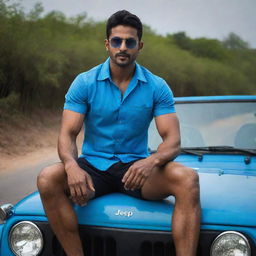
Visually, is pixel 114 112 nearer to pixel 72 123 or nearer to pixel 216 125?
pixel 72 123

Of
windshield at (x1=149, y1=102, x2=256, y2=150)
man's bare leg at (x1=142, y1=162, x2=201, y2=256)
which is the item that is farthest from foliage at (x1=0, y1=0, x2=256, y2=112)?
man's bare leg at (x1=142, y1=162, x2=201, y2=256)

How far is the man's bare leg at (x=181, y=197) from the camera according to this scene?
222 cm

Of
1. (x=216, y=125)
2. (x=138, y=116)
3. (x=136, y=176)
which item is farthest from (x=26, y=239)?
(x=216, y=125)

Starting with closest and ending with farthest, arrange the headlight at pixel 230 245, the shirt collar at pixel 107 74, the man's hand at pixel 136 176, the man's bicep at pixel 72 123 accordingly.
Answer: the headlight at pixel 230 245 → the man's hand at pixel 136 176 → the man's bicep at pixel 72 123 → the shirt collar at pixel 107 74

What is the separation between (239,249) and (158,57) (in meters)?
21.0

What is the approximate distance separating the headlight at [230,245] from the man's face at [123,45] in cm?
120

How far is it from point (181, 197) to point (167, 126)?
618 mm

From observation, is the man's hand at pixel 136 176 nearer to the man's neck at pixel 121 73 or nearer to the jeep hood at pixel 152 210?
the jeep hood at pixel 152 210

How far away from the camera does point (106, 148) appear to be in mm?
2811

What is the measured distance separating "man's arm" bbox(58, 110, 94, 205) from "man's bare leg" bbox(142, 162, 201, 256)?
1.06 feet

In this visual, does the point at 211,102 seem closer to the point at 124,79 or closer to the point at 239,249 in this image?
the point at 124,79

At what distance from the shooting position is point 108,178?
2.69 meters

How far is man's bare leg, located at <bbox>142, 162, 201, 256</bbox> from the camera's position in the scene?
7.30ft

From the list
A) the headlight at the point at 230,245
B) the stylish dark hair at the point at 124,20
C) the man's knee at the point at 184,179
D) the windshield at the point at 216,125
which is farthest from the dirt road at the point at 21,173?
the headlight at the point at 230,245
